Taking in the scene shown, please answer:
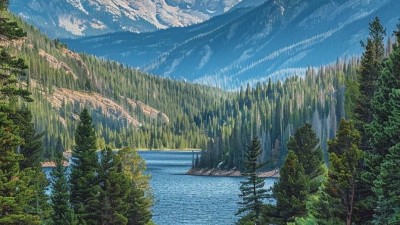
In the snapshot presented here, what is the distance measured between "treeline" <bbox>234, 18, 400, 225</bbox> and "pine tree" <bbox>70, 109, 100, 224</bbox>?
14.5 metres

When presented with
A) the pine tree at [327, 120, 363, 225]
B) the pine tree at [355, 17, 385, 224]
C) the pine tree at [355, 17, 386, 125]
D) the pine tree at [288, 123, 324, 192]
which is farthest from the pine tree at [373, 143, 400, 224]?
the pine tree at [288, 123, 324, 192]

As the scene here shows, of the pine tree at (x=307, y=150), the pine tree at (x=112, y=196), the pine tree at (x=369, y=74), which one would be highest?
the pine tree at (x=369, y=74)

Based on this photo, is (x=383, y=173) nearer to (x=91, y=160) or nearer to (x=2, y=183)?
(x=2, y=183)

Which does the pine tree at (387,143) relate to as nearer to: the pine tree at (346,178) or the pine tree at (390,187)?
the pine tree at (390,187)

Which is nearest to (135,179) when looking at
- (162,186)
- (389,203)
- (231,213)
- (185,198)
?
(231,213)

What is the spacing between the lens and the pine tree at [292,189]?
57.1m

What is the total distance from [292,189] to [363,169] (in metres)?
11.4

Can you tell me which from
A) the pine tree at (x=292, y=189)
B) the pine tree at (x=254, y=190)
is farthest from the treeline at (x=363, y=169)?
the pine tree at (x=254, y=190)

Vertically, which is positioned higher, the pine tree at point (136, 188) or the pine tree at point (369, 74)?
the pine tree at point (369, 74)

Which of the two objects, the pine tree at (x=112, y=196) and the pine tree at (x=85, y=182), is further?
the pine tree at (x=112, y=196)

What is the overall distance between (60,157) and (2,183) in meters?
28.0

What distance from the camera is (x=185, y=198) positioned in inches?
6009

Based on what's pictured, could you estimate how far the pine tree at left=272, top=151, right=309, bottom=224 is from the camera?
57062 mm

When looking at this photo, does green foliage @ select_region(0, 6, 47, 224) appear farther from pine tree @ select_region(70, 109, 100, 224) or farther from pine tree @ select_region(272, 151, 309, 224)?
pine tree @ select_region(272, 151, 309, 224)
